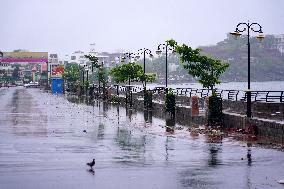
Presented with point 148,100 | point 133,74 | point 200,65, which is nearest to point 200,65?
point 200,65

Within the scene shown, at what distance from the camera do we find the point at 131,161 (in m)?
16.7

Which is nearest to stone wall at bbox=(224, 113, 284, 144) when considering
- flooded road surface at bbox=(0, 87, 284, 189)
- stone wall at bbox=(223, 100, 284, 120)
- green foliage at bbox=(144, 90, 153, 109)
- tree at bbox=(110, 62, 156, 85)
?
flooded road surface at bbox=(0, 87, 284, 189)

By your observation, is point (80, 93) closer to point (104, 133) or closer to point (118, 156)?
A: point (104, 133)

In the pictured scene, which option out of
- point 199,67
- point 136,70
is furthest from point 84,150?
point 136,70

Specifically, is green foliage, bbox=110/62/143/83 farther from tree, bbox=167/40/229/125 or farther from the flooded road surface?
the flooded road surface

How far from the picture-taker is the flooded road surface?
13.2 m

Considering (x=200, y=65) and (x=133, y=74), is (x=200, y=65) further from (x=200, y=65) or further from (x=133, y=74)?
(x=133, y=74)

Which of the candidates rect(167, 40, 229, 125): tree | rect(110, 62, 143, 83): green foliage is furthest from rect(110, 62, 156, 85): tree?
rect(167, 40, 229, 125): tree

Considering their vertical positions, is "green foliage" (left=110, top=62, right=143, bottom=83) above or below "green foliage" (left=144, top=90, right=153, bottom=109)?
above

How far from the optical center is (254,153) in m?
18.6

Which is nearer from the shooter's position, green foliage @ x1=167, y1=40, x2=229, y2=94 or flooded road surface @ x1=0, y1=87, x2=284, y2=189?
flooded road surface @ x1=0, y1=87, x2=284, y2=189

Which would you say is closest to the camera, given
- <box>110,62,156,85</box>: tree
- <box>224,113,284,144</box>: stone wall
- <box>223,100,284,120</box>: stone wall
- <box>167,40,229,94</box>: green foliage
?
<box>224,113,284,144</box>: stone wall

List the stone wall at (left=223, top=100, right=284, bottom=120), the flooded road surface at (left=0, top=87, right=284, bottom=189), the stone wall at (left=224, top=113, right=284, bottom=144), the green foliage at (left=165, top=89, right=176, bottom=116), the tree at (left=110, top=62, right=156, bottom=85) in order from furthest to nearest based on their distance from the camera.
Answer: the tree at (left=110, top=62, right=156, bottom=85) < the green foliage at (left=165, top=89, right=176, bottom=116) < the stone wall at (left=223, top=100, right=284, bottom=120) < the stone wall at (left=224, top=113, right=284, bottom=144) < the flooded road surface at (left=0, top=87, right=284, bottom=189)

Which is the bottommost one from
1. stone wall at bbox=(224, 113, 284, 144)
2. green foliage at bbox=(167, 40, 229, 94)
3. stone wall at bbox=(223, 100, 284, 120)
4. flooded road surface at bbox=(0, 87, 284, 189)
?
flooded road surface at bbox=(0, 87, 284, 189)
